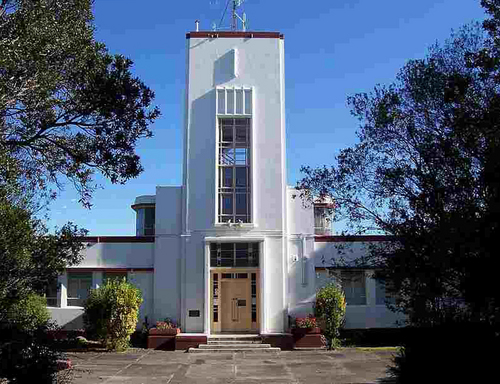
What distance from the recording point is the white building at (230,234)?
23.0 meters

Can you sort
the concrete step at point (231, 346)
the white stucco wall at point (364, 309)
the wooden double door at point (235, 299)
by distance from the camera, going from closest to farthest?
1. the concrete step at point (231, 346)
2. the wooden double door at point (235, 299)
3. the white stucco wall at point (364, 309)

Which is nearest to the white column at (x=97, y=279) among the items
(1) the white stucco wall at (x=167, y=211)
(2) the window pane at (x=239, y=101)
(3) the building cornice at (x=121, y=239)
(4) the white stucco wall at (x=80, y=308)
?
(4) the white stucco wall at (x=80, y=308)

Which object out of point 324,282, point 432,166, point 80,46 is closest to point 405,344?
point 432,166

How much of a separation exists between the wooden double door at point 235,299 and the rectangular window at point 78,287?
5202 mm

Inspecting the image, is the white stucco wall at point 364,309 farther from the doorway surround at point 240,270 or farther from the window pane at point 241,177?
the window pane at point 241,177

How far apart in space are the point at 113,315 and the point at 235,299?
4863 millimetres

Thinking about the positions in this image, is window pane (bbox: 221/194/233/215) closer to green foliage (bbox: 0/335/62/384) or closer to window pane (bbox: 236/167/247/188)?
window pane (bbox: 236/167/247/188)

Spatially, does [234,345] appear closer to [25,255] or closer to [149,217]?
[149,217]

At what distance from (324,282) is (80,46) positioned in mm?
16177

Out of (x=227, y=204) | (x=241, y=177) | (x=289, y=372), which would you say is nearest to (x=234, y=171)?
(x=241, y=177)

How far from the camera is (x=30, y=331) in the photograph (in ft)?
34.8

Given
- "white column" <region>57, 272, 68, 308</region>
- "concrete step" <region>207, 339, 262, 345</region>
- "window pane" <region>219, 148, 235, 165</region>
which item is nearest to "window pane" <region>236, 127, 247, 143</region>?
"window pane" <region>219, 148, 235, 165</region>

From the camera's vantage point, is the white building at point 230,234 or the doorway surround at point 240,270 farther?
the white building at point 230,234

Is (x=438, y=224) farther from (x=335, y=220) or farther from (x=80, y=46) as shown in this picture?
(x=80, y=46)
